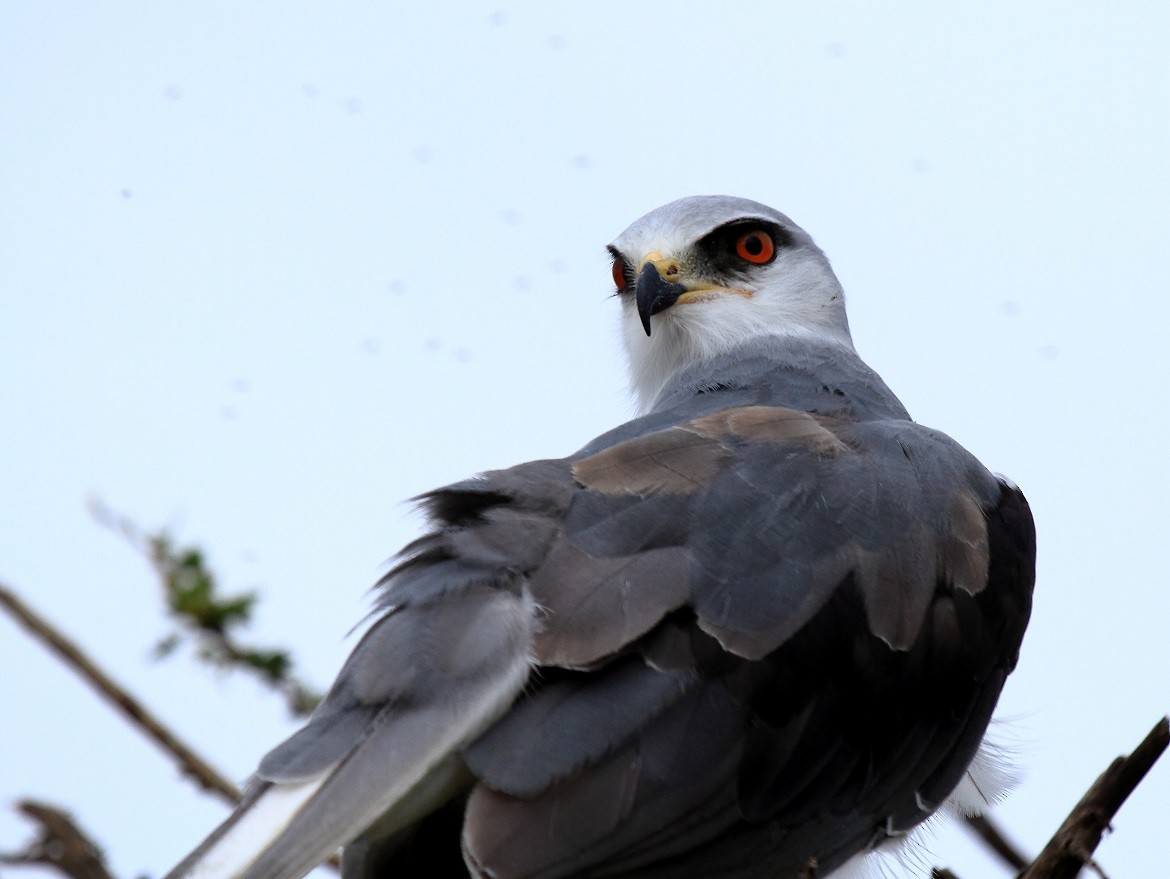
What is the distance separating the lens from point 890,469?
405cm

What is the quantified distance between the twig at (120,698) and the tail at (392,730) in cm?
14

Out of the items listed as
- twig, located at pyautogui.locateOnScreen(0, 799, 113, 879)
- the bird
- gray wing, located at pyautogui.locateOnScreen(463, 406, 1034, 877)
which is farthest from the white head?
twig, located at pyautogui.locateOnScreen(0, 799, 113, 879)

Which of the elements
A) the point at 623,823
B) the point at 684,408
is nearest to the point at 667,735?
the point at 623,823

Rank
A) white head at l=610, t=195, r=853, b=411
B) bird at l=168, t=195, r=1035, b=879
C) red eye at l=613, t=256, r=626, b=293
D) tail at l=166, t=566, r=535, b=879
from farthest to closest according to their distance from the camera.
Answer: red eye at l=613, t=256, r=626, b=293
white head at l=610, t=195, r=853, b=411
bird at l=168, t=195, r=1035, b=879
tail at l=166, t=566, r=535, b=879

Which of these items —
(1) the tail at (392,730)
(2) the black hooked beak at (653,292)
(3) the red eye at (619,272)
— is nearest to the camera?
(1) the tail at (392,730)

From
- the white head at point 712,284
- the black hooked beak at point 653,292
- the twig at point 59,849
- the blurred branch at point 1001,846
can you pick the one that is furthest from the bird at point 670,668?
the white head at point 712,284

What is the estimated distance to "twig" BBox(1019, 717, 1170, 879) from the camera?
7.80 ft

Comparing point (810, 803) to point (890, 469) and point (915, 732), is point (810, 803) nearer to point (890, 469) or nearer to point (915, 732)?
point (915, 732)

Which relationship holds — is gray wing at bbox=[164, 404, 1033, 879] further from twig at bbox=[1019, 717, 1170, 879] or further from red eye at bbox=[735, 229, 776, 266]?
red eye at bbox=[735, 229, 776, 266]

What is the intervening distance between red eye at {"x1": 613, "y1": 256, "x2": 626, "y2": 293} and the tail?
2798 mm

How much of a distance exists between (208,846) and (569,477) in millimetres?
1395

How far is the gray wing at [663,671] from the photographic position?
3158 mm

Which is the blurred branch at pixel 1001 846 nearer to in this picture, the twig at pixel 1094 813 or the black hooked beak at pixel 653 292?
the twig at pixel 1094 813

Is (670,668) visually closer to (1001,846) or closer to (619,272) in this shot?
(1001,846)
